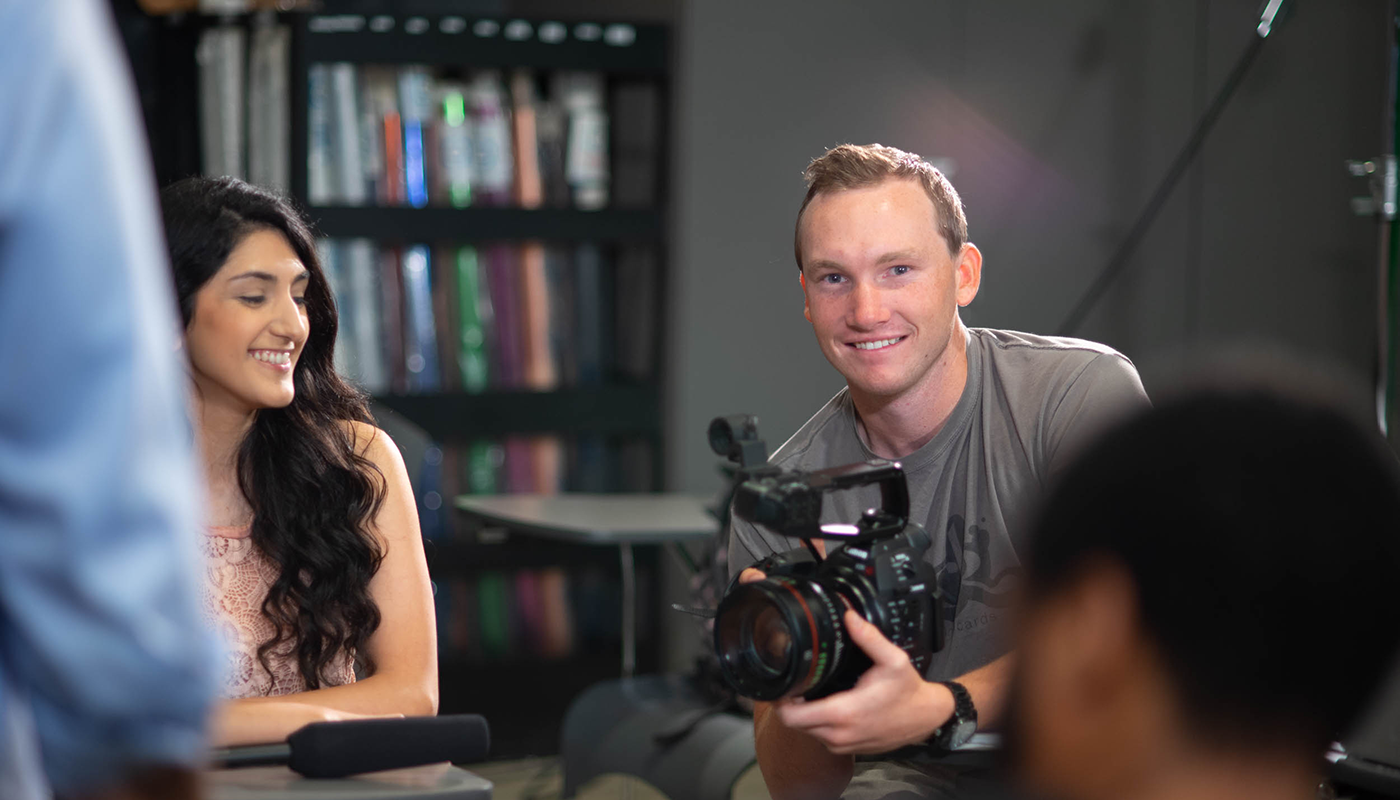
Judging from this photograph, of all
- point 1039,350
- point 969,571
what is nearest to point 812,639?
point 969,571

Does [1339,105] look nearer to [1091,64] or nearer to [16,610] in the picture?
[1091,64]

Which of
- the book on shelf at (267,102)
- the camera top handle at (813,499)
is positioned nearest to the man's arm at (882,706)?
the camera top handle at (813,499)

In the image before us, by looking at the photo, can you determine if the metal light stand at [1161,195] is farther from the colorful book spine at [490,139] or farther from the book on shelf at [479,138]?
the colorful book spine at [490,139]

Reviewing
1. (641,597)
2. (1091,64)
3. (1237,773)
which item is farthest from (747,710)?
(1237,773)

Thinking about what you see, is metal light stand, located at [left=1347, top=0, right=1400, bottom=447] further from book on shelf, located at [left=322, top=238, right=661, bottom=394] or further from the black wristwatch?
book on shelf, located at [left=322, top=238, right=661, bottom=394]

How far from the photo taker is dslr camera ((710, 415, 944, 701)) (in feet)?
4.04

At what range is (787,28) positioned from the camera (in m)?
3.22

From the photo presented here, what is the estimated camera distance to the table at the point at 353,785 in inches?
41.8

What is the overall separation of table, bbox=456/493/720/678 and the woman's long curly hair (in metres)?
0.77

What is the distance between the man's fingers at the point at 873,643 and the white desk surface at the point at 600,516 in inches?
48.5

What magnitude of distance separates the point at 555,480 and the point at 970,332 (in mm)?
1683

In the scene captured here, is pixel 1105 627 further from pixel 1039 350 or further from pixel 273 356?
pixel 273 356

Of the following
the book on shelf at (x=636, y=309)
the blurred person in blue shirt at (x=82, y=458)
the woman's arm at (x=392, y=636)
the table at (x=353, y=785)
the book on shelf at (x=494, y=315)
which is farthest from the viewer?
the book on shelf at (x=636, y=309)

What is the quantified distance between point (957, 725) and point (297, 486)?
919 millimetres
